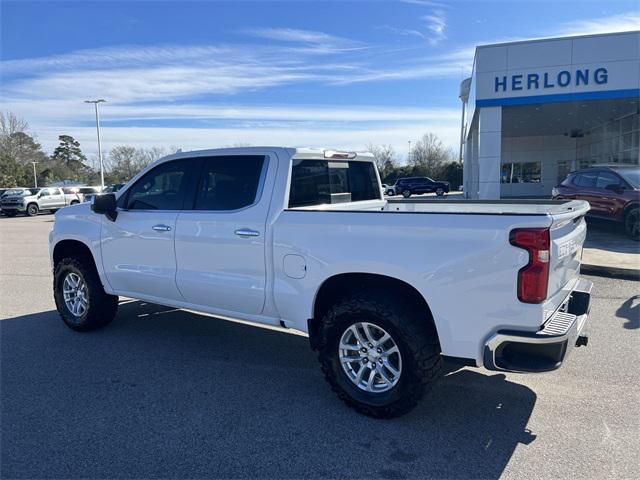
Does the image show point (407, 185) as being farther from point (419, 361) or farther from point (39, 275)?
point (419, 361)

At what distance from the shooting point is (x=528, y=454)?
10.4ft

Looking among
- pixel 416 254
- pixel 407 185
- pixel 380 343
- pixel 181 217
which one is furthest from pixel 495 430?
pixel 407 185

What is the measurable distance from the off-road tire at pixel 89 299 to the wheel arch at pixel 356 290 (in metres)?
2.89

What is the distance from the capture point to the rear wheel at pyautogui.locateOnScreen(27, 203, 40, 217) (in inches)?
1193

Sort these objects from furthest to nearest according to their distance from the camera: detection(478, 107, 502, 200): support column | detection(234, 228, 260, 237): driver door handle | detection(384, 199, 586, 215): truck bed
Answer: detection(478, 107, 502, 200): support column
detection(384, 199, 586, 215): truck bed
detection(234, 228, 260, 237): driver door handle

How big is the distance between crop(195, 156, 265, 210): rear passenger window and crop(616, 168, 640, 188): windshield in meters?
10.5

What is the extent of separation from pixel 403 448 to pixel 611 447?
1314 mm

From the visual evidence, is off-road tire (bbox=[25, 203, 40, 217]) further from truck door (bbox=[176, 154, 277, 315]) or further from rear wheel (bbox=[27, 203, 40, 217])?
truck door (bbox=[176, 154, 277, 315])

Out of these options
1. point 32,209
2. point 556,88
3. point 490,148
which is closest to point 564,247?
point 490,148

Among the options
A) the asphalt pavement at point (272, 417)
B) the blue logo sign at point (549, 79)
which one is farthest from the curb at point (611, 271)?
the blue logo sign at point (549, 79)

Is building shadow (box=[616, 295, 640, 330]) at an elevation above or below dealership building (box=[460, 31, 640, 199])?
below

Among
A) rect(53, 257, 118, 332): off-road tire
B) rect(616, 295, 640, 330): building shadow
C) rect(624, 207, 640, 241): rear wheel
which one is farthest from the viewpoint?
rect(624, 207, 640, 241): rear wheel

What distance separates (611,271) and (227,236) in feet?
23.0

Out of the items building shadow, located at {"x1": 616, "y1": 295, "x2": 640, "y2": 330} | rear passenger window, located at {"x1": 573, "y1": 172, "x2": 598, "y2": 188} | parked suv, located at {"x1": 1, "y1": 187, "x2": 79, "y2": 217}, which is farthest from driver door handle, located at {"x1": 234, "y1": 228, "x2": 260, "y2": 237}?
parked suv, located at {"x1": 1, "y1": 187, "x2": 79, "y2": 217}
